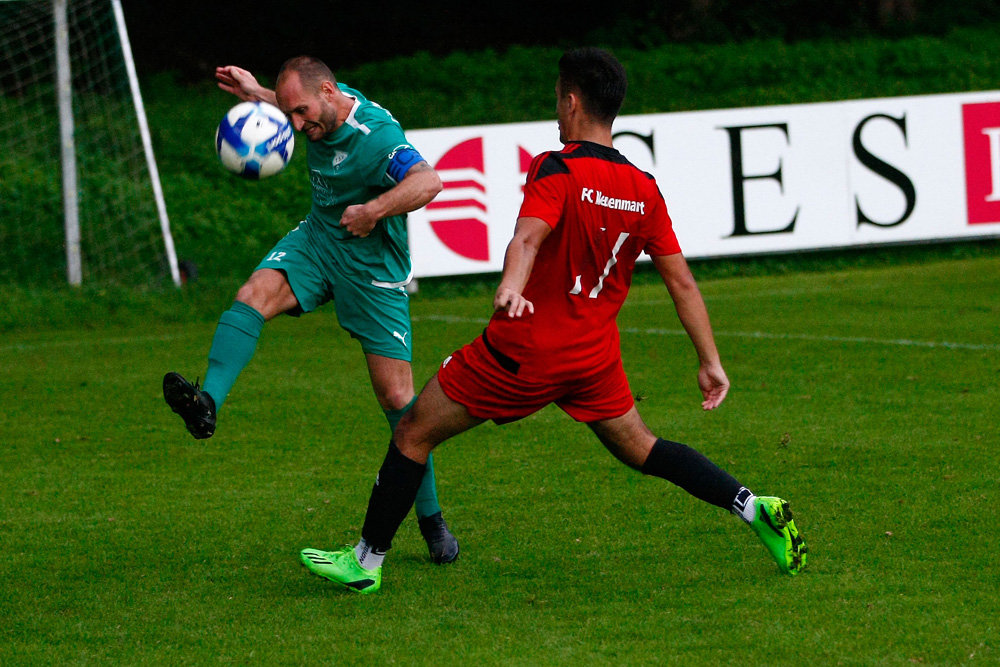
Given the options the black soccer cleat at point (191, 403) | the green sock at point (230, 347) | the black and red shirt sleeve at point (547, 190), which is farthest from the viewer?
the green sock at point (230, 347)

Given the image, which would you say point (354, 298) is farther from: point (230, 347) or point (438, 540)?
point (438, 540)

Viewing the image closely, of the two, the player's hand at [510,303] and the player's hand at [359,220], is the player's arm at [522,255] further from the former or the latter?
the player's hand at [359,220]

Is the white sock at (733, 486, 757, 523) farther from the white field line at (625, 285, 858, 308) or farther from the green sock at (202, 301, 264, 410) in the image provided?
the white field line at (625, 285, 858, 308)

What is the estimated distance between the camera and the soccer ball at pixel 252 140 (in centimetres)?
531

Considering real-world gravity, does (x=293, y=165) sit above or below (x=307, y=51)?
below

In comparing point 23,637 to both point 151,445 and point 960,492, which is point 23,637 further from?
point 960,492

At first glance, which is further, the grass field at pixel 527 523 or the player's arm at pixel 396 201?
the player's arm at pixel 396 201

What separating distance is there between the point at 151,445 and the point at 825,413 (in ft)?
13.0

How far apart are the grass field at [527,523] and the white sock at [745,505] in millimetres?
232

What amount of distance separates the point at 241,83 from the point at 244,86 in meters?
0.03

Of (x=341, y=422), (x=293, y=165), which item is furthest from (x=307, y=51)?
(x=341, y=422)

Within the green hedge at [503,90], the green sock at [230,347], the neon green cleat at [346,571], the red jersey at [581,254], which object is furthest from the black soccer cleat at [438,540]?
the green hedge at [503,90]

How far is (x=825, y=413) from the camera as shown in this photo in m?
7.73

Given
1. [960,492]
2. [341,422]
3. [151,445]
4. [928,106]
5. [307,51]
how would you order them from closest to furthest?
[960,492], [151,445], [341,422], [928,106], [307,51]
